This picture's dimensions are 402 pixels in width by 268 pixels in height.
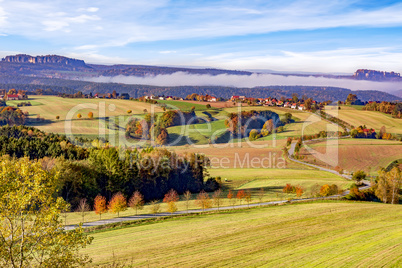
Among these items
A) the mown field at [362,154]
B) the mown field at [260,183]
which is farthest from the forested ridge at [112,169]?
the mown field at [362,154]

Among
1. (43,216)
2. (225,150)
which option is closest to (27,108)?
(225,150)

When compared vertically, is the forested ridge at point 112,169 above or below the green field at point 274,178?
above

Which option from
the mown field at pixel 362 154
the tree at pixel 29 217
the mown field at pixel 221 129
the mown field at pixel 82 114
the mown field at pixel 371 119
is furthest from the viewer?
the mown field at pixel 371 119

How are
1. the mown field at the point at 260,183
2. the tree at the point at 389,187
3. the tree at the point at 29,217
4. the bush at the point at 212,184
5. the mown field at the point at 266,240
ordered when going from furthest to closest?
the bush at the point at 212,184 < the tree at the point at 389,187 < the mown field at the point at 260,183 < the mown field at the point at 266,240 < the tree at the point at 29,217

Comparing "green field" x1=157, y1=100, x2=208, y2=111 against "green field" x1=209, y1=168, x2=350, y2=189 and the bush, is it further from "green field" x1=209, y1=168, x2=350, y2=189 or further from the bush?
the bush

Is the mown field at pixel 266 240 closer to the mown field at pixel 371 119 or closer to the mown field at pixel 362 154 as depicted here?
the mown field at pixel 362 154

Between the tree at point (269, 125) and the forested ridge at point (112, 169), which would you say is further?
the tree at point (269, 125)
